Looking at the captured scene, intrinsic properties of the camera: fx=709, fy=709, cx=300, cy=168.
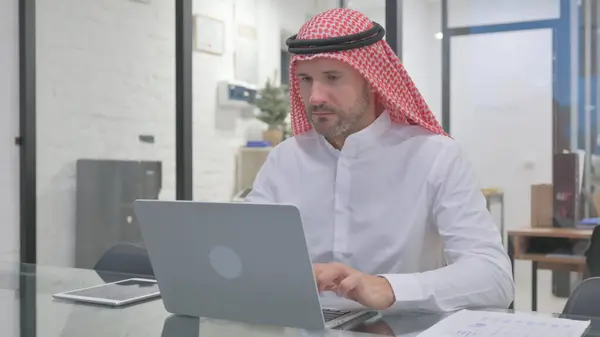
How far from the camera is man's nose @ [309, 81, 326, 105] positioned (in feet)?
5.34

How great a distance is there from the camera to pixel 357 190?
174cm

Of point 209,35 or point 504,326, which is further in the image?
point 209,35

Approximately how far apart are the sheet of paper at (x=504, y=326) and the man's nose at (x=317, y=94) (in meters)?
0.62

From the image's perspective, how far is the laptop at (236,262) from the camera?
1.05 metres

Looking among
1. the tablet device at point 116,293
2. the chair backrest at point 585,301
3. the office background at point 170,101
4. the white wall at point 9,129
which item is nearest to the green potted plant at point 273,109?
the office background at point 170,101

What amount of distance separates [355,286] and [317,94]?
564 millimetres

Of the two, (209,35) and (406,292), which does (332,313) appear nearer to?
(406,292)

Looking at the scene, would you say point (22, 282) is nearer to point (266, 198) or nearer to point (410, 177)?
point (266, 198)

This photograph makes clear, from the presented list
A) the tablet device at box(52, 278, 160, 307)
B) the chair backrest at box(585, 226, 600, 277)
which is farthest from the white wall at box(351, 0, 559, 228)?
the tablet device at box(52, 278, 160, 307)

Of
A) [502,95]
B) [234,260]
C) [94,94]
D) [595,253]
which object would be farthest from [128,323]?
[502,95]

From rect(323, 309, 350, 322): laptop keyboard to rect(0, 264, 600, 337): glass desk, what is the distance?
6 centimetres

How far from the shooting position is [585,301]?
4.58 ft

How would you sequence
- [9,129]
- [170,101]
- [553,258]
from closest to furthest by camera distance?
[9,129] → [553,258] → [170,101]

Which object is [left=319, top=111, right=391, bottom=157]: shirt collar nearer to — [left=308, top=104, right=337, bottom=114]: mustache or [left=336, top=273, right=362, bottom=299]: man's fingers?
[left=308, top=104, right=337, bottom=114]: mustache
